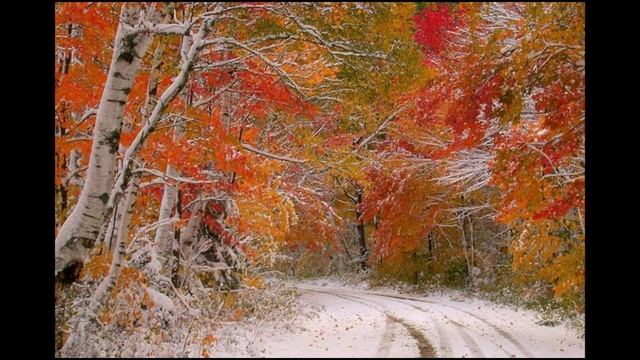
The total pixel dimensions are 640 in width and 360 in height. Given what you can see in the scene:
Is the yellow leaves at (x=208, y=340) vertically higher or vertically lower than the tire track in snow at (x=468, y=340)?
higher

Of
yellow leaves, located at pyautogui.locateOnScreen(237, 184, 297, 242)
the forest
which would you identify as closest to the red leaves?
the forest

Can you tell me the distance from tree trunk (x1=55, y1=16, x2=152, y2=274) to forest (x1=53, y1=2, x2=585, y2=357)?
22 millimetres

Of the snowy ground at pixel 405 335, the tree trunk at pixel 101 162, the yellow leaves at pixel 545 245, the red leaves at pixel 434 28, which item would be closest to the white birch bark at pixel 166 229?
the snowy ground at pixel 405 335

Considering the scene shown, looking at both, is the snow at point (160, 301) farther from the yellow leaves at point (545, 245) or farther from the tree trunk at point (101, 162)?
the yellow leaves at point (545, 245)

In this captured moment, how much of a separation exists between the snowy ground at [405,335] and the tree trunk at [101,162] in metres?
2.86

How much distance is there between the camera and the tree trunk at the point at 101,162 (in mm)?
8133

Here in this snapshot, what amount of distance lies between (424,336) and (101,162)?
7011 millimetres

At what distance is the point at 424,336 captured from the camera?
35.5ft

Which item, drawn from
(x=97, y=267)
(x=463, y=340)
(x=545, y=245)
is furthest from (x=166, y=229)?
(x=545, y=245)

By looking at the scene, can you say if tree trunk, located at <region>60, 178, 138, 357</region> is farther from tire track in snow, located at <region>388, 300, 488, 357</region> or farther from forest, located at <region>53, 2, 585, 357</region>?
tire track in snow, located at <region>388, 300, 488, 357</region>
